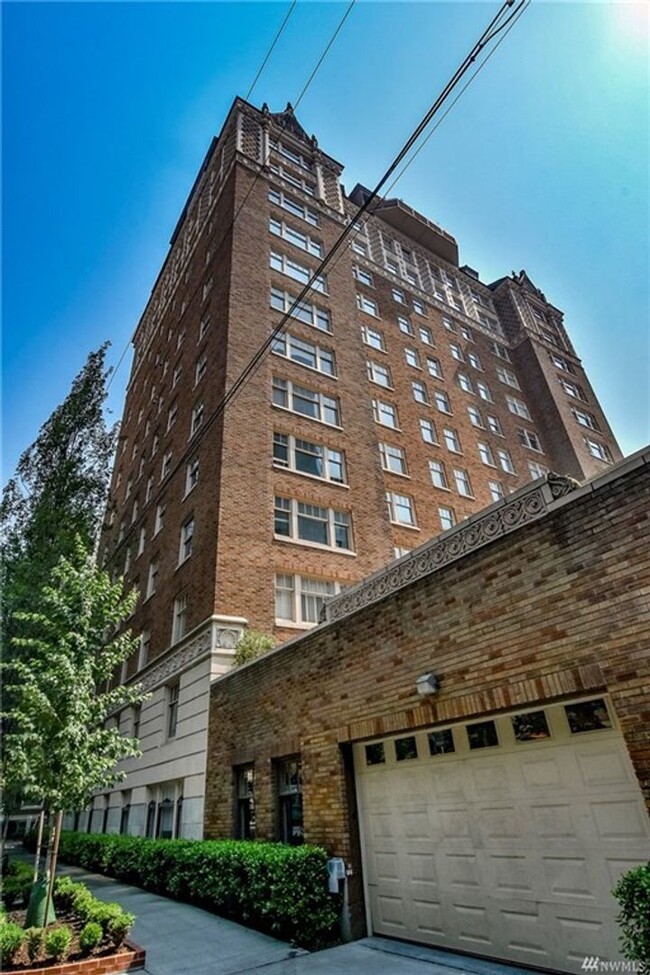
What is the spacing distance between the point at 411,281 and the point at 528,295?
1239 cm

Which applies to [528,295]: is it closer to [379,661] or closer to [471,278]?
[471,278]

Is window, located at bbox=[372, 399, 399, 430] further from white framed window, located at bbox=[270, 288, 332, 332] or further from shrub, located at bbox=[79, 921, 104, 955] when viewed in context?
shrub, located at bbox=[79, 921, 104, 955]

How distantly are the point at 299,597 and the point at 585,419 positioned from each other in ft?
91.8

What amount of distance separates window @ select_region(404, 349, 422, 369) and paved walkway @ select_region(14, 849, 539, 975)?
80.1 ft

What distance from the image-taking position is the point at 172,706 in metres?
15.1

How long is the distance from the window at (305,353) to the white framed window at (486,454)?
1076 centimetres

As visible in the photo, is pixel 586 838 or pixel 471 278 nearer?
pixel 586 838

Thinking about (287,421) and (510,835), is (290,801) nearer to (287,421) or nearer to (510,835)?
(510,835)

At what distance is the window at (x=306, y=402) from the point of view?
18375 mm

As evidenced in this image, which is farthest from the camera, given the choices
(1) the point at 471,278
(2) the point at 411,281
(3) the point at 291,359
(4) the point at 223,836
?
(1) the point at 471,278

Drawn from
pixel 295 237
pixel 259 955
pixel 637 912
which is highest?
pixel 295 237

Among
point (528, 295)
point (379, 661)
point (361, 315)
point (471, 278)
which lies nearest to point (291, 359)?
point (361, 315)

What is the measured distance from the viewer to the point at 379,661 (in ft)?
24.4

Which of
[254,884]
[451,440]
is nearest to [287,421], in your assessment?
[451,440]
